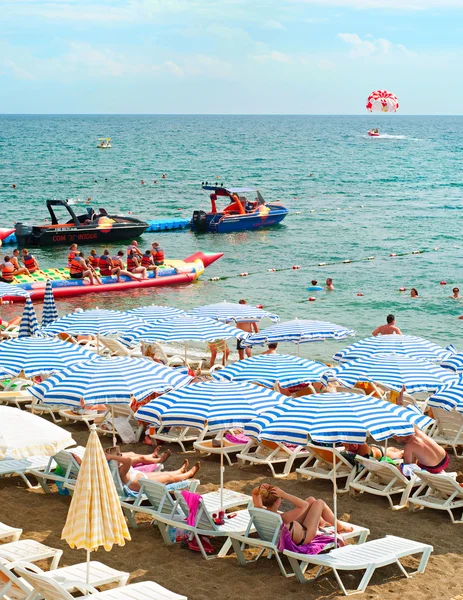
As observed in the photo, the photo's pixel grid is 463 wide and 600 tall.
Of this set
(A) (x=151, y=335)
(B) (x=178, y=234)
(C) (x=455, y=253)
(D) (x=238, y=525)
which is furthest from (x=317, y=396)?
(B) (x=178, y=234)

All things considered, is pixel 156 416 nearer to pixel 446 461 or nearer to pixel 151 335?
pixel 446 461

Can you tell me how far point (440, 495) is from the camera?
9102 mm

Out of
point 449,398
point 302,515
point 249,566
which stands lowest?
point 249,566

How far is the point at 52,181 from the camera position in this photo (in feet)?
252

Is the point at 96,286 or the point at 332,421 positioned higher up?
the point at 332,421

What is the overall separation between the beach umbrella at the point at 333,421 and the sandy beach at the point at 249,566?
0.89 metres

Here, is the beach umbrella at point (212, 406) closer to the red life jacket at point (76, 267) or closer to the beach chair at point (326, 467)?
the beach chair at point (326, 467)

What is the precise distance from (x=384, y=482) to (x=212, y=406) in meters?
2.21

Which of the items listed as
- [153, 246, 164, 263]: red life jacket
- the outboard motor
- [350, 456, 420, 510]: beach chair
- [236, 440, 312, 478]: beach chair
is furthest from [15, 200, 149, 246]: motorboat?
[350, 456, 420, 510]: beach chair

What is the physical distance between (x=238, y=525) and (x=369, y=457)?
2.41 metres

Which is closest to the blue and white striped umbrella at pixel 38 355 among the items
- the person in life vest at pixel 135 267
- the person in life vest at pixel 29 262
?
the person in life vest at pixel 29 262

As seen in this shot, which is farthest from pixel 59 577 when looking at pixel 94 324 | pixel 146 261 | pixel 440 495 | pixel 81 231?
pixel 81 231

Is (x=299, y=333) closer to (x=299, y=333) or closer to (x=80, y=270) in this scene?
(x=299, y=333)

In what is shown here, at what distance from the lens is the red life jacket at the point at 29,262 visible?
2623 centimetres
